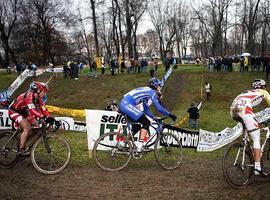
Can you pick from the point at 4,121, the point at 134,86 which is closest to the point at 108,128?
the point at 4,121

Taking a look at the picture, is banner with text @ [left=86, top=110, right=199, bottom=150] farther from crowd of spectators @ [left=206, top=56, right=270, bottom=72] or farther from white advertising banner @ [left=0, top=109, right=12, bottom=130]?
crowd of spectators @ [left=206, top=56, right=270, bottom=72]

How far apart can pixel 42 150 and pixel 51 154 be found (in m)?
0.28

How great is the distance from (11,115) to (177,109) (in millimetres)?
21013

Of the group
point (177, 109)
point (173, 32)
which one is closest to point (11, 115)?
point (177, 109)

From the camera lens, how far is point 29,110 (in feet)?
28.3

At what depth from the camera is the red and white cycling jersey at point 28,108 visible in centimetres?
863

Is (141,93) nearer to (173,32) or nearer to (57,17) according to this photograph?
(57,17)

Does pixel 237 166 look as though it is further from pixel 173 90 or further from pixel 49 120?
pixel 173 90

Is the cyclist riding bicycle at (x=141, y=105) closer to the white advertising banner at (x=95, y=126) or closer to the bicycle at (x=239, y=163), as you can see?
the white advertising banner at (x=95, y=126)

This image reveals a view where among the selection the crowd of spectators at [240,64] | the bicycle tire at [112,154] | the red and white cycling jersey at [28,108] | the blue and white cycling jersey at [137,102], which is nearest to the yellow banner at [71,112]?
the bicycle tire at [112,154]

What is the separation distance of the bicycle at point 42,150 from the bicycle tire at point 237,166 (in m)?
3.77

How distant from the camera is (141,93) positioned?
916 cm

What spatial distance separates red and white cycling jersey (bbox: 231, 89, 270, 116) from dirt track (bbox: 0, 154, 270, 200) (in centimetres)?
165

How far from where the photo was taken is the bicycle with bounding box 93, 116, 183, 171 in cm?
909
